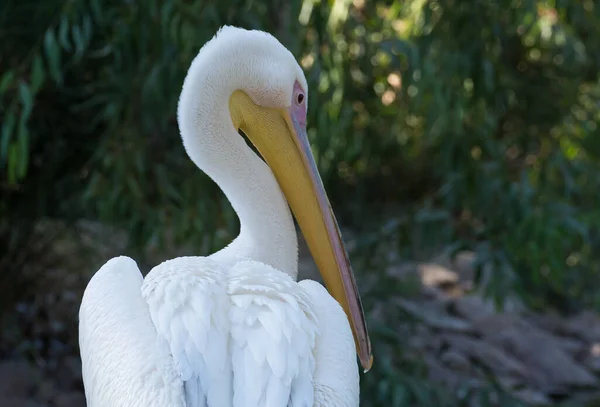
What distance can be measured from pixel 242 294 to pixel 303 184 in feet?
1.86

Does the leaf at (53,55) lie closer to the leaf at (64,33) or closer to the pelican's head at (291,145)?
the leaf at (64,33)

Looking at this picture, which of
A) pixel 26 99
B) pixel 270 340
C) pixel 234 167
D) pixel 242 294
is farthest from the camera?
pixel 26 99

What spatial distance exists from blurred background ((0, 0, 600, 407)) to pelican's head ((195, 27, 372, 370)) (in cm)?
70

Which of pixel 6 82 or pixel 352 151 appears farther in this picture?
pixel 352 151

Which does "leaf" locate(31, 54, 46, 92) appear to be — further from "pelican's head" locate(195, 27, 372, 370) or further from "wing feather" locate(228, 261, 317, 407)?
"wing feather" locate(228, 261, 317, 407)

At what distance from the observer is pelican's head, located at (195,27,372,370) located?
91.7 inches

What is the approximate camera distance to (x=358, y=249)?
12.3ft

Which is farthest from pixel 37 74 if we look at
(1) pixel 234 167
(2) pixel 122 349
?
(2) pixel 122 349

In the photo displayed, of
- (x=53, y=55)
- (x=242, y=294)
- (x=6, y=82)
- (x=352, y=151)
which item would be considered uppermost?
(x=53, y=55)

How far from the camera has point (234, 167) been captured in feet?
7.76

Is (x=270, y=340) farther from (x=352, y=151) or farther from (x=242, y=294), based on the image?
(x=352, y=151)

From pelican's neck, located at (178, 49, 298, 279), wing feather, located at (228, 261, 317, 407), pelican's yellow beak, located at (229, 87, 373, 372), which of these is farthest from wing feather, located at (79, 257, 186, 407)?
pelican's yellow beak, located at (229, 87, 373, 372)

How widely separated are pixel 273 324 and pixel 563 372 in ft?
11.5

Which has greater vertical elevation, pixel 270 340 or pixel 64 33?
pixel 64 33
